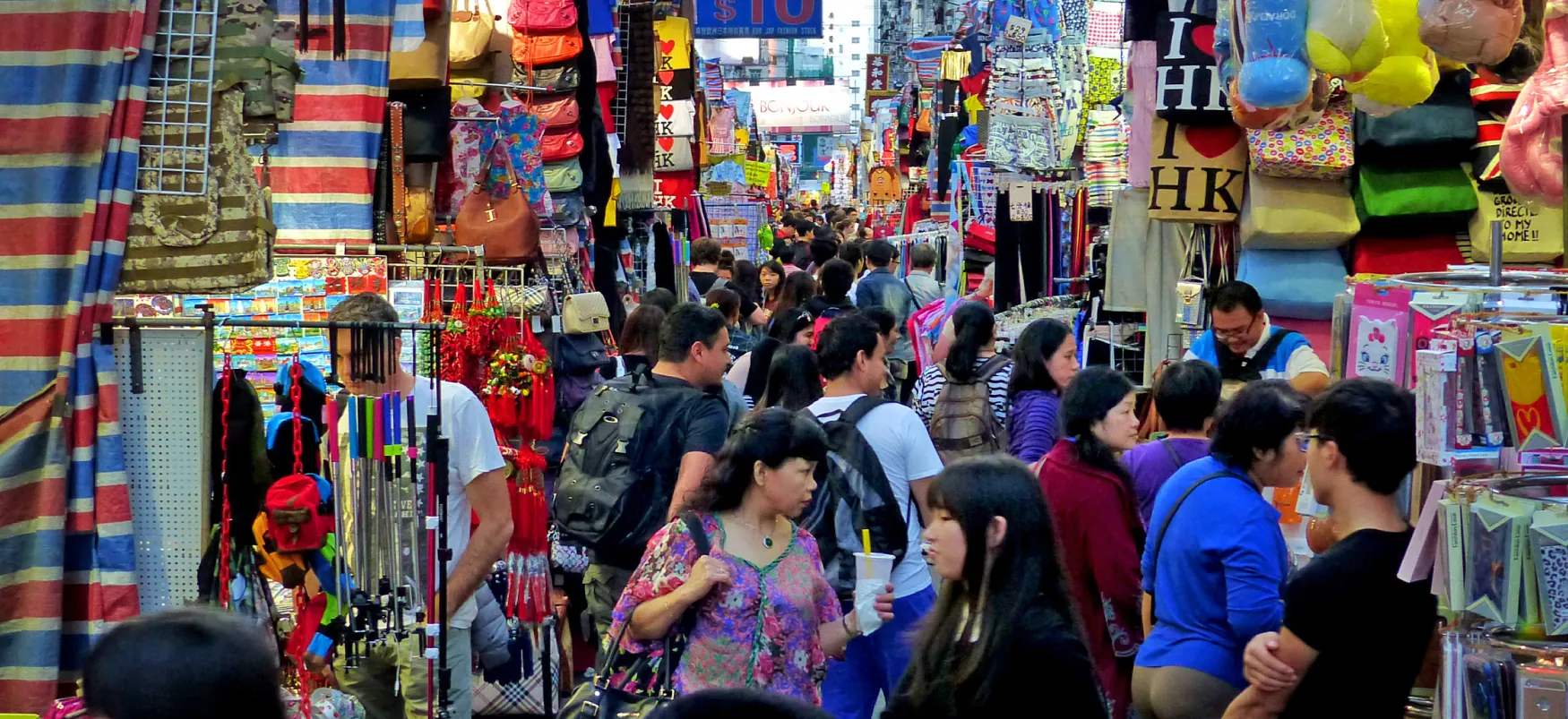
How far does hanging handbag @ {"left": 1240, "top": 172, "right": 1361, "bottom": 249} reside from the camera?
714 cm

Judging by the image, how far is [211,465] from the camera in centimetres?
389

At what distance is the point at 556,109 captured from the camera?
32.2 feet

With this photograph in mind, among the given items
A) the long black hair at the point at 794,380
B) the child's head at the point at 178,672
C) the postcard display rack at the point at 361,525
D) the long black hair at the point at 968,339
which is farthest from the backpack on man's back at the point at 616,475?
the child's head at the point at 178,672

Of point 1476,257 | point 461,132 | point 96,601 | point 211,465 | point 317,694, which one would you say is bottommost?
point 317,694

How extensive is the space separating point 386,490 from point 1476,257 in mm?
4961

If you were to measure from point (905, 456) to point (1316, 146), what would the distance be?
8.89ft

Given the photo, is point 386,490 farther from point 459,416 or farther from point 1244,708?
point 1244,708

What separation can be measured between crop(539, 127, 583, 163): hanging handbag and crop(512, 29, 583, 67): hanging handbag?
0.43 m

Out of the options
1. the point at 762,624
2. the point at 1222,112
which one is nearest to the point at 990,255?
the point at 1222,112

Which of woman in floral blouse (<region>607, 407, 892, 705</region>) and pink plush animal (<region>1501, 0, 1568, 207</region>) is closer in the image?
pink plush animal (<region>1501, 0, 1568, 207</region>)

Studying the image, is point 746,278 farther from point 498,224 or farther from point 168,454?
point 168,454

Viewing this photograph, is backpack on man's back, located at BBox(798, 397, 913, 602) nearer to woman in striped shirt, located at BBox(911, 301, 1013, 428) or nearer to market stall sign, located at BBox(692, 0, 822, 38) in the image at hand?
woman in striped shirt, located at BBox(911, 301, 1013, 428)

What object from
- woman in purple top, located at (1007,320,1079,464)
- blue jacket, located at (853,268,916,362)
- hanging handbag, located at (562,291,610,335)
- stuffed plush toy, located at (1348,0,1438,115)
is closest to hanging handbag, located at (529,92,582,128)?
hanging handbag, located at (562,291,610,335)

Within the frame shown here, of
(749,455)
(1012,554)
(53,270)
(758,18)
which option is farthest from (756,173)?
(1012,554)
